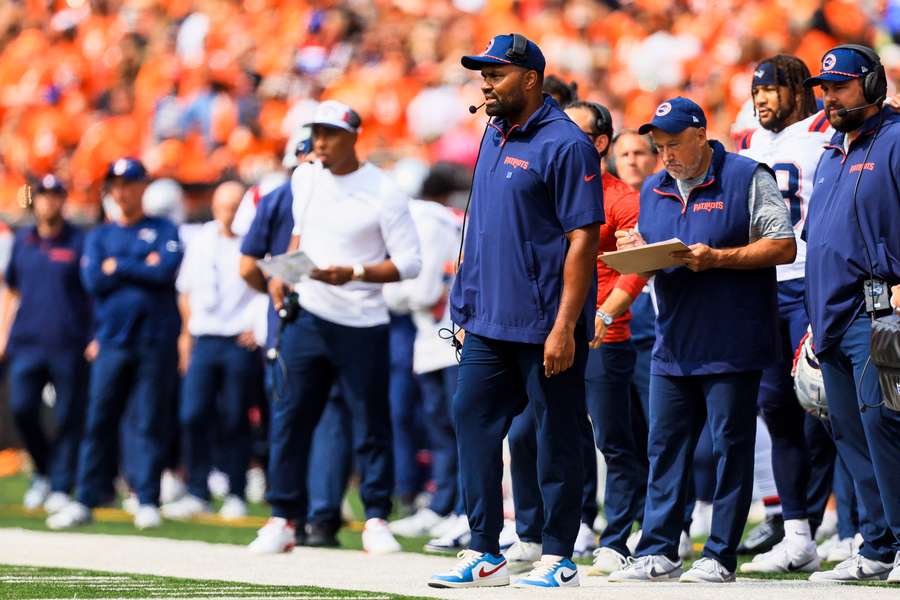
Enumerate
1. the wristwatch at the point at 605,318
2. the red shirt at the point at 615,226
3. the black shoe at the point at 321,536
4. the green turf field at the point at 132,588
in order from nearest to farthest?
the green turf field at the point at 132,588 → the wristwatch at the point at 605,318 → the red shirt at the point at 615,226 → the black shoe at the point at 321,536

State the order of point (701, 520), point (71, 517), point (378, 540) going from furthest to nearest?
point (71, 517)
point (701, 520)
point (378, 540)

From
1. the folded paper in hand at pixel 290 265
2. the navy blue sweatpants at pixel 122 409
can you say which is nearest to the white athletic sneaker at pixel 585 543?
the folded paper in hand at pixel 290 265

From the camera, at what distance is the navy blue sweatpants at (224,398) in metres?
12.3

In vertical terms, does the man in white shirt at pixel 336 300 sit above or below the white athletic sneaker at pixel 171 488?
above

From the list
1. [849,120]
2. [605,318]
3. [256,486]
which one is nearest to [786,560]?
[605,318]

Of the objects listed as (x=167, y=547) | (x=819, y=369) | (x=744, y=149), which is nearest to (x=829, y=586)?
(x=819, y=369)

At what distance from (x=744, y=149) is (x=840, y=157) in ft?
4.42

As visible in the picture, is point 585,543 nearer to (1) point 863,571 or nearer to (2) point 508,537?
(2) point 508,537

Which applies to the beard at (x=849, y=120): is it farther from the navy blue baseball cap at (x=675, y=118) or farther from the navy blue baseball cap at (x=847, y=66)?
the navy blue baseball cap at (x=675, y=118)

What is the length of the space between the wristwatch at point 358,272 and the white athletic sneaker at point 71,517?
3.21 metres

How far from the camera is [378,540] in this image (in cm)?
915

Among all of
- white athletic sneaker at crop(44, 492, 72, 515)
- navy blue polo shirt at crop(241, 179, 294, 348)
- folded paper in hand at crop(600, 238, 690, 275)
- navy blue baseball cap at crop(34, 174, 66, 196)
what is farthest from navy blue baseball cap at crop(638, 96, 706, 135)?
white athletic sneaker at crop(44, 492, 72, 515)

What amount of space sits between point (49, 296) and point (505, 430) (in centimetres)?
628

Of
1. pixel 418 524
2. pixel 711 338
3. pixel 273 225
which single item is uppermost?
pixel 273 225
